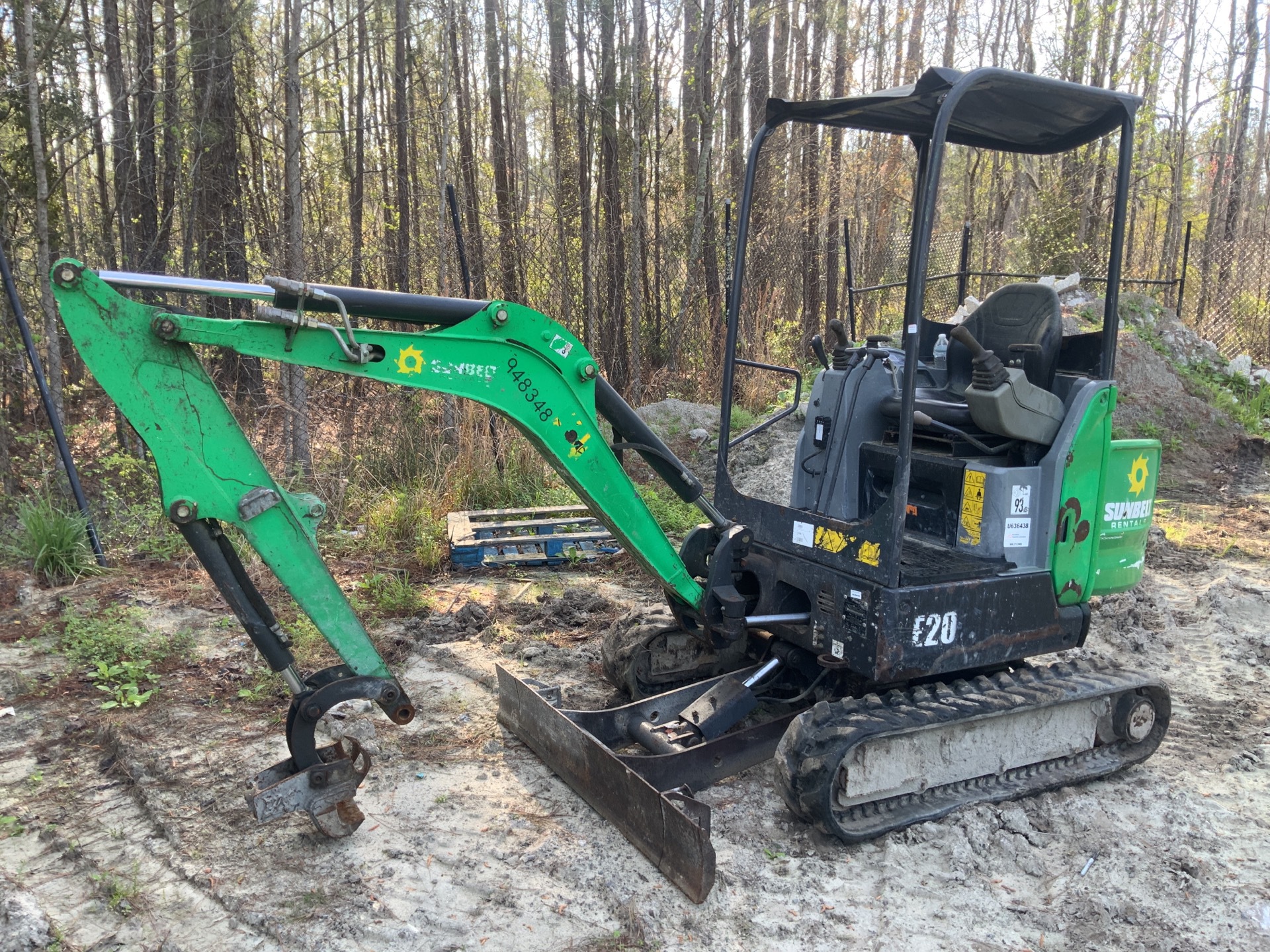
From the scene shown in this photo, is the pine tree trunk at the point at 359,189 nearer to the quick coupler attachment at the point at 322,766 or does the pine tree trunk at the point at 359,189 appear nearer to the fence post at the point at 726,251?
the fence post at the point at 726,251

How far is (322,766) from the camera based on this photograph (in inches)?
130

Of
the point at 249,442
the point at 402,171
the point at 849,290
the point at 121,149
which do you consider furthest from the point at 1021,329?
the point at 121,149

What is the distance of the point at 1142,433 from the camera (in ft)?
34.2

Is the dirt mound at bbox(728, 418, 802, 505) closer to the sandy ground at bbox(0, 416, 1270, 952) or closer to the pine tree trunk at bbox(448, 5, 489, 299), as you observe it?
the pine tree trunk at bbox(448, 5, 489, 299)

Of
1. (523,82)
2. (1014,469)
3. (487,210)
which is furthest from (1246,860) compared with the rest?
(523,82)

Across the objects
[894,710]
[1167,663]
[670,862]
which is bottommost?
[1167,663]

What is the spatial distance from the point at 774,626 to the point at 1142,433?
8.21m

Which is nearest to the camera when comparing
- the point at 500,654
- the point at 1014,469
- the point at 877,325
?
the point at 1014,469

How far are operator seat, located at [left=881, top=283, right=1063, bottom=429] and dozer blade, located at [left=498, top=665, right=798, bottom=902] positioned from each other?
5.02 feet

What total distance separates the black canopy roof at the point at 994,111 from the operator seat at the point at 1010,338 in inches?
27.8

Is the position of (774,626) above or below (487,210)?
below

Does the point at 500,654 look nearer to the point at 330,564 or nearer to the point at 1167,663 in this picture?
the point at 330,564

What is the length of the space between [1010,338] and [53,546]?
5689 millimetres

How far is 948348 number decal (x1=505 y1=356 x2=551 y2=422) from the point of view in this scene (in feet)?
11.2
